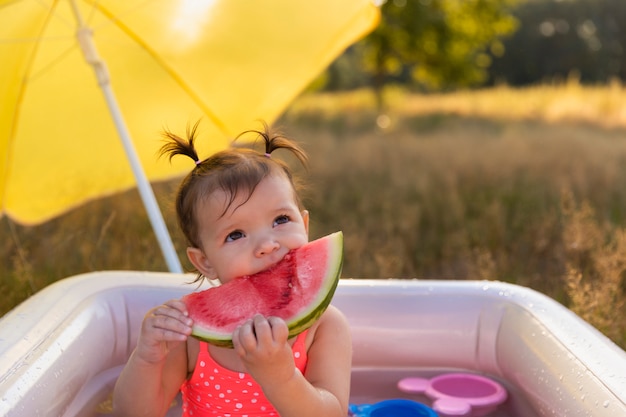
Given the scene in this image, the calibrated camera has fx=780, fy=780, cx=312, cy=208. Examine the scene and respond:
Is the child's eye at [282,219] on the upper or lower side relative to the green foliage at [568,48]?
upper

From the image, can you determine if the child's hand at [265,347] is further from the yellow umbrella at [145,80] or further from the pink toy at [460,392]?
the yellow umbrella at [145,80]

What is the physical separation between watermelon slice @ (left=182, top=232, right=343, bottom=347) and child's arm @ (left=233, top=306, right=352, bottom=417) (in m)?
0.15

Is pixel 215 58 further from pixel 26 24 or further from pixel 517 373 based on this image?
pixel 517 373

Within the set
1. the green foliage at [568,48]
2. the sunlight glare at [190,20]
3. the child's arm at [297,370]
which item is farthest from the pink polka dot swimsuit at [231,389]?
the green foliage at [568,48]

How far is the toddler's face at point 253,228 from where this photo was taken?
1.95m

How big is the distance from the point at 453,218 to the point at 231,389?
3705 millimetres

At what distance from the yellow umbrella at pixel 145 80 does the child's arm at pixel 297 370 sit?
Answer: 5.97ft

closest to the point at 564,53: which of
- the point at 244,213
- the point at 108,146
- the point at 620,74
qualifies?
the point at 620,74

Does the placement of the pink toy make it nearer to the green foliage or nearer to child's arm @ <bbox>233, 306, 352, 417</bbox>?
child's arm @ <bbox>233, 306, 352, 417</bbox>

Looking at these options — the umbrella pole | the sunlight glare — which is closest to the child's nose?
the umbrella pole

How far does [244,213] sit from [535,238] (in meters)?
3.33

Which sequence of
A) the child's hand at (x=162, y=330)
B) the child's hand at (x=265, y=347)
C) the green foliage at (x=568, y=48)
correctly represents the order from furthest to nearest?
the green foliage at (x=568, y=48) < the child's hand at (x=162, y=330) < the child's hand at (x=265, y=347)

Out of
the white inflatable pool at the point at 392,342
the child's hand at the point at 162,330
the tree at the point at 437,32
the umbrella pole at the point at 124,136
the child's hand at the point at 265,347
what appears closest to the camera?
the child's hand at the point at 265,347

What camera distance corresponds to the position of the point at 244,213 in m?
1.94
